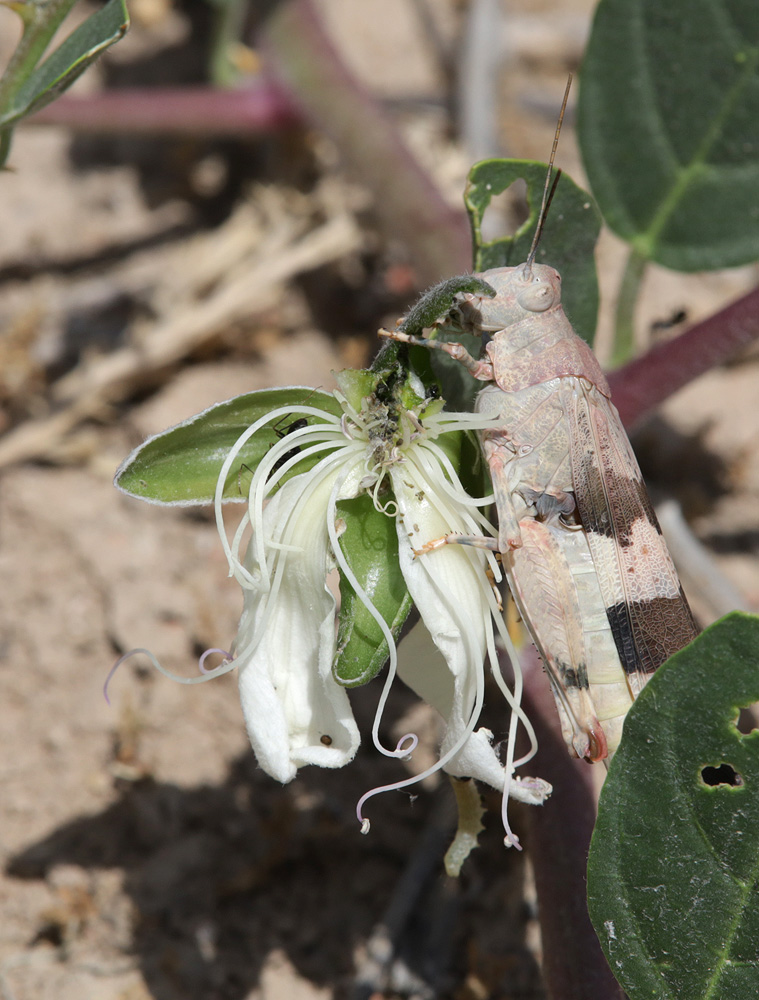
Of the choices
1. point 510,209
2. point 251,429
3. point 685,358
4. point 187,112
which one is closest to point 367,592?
point 251,429

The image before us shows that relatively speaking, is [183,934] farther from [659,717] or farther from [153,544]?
[659,717]

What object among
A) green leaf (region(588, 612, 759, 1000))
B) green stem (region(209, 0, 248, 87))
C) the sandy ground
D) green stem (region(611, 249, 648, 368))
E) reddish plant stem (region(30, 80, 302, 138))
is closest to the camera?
green leaf (region(588, 612, 759, 1000))

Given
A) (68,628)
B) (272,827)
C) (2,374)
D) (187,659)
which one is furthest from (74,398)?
(272,827)

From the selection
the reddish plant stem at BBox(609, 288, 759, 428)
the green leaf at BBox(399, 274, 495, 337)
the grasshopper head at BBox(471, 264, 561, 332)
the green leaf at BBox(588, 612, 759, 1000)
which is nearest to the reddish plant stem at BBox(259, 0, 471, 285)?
the reddish plant stem at BBox(609, 288, 759, 428)

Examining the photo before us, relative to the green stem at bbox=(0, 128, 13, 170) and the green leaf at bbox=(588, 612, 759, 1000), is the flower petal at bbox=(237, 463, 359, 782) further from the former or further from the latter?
the green stem at bbox=(0, 128, 13, 170)

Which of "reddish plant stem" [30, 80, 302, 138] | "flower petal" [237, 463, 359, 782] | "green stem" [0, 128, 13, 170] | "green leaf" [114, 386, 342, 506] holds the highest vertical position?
"green stem" [0, 128, 13, 170]

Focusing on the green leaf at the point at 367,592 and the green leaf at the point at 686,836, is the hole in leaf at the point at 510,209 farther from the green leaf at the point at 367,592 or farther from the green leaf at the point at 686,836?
the green leaf at the point at 686,836
